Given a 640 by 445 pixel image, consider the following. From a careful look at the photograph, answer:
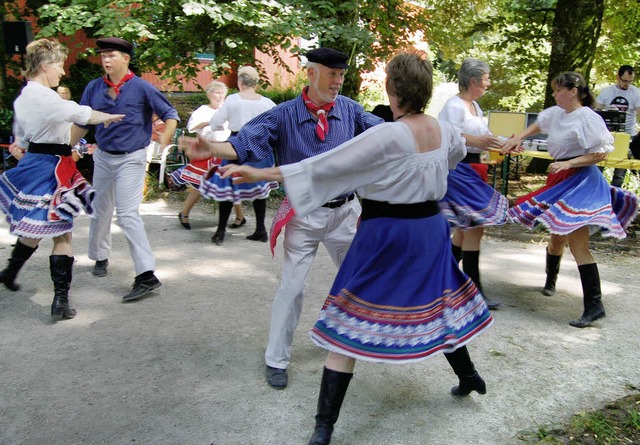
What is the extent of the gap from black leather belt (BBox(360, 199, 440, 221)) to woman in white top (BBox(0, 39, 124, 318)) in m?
2.21

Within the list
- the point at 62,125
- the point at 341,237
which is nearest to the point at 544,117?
the point at 341,237

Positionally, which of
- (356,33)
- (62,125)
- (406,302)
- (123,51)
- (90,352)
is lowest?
(90,352)

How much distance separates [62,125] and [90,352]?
1.57 m

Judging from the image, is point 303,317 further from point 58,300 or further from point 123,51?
point 123,51

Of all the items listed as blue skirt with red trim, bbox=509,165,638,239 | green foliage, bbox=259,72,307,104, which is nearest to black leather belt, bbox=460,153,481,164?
blue skirt with red trim, bbox=509,165,638,239

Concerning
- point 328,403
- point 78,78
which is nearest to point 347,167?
point 328,403

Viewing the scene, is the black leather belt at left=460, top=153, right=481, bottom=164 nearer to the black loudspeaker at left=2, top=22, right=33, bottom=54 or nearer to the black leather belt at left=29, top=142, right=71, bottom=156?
the black leather belt at left=29, top=142, right=71, bottom=156

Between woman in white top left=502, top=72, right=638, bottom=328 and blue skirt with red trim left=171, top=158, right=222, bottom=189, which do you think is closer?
woman in white top left=502, top=72, right=638, bottom=328

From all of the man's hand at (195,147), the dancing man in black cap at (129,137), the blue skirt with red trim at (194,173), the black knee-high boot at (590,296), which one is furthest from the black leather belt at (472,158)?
the blue skirt with red trim at (194,173)

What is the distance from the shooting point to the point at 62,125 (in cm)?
433

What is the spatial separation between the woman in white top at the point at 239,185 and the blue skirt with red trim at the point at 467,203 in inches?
97.2

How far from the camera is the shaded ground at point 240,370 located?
3.01 m

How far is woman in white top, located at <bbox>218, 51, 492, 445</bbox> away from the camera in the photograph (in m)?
2.60

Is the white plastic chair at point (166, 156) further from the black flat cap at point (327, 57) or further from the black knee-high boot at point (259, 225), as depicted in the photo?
the black flat cap at point (327, 57)
